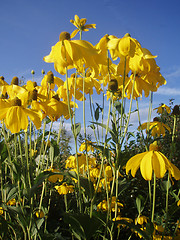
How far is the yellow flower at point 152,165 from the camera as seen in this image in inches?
57.4

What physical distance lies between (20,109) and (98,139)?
81 centimetres

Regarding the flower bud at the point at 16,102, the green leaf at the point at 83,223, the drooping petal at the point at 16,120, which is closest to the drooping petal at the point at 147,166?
the green leaf at the point at 83,223

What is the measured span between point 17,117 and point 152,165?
0.95 meters

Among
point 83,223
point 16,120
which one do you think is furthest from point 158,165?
point 16,120

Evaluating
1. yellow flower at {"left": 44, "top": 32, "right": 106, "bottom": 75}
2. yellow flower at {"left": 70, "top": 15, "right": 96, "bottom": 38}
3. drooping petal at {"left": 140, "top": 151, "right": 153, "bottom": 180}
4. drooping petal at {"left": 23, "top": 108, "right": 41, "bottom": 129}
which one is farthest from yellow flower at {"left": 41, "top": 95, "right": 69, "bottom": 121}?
drooping petal at {"left": 140, "top": 151, "right": 153, "bottom": 180}

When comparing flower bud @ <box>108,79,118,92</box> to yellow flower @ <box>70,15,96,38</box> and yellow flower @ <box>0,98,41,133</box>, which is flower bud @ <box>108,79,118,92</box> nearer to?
yellow flower @ <box>70,15,96,38</box>

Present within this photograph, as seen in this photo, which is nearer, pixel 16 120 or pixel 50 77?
pixel 16 120

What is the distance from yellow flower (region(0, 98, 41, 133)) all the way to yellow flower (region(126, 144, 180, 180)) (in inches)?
27.1

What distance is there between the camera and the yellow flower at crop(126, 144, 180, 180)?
4.78ft

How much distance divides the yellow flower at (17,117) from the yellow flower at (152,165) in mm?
689

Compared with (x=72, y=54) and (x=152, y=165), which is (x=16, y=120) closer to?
(x=72, y=54)

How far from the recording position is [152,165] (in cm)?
150

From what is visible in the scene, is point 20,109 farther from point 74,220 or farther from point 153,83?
point 153,83

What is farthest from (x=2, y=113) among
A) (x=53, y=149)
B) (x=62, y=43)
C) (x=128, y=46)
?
(x=128, y=46)
